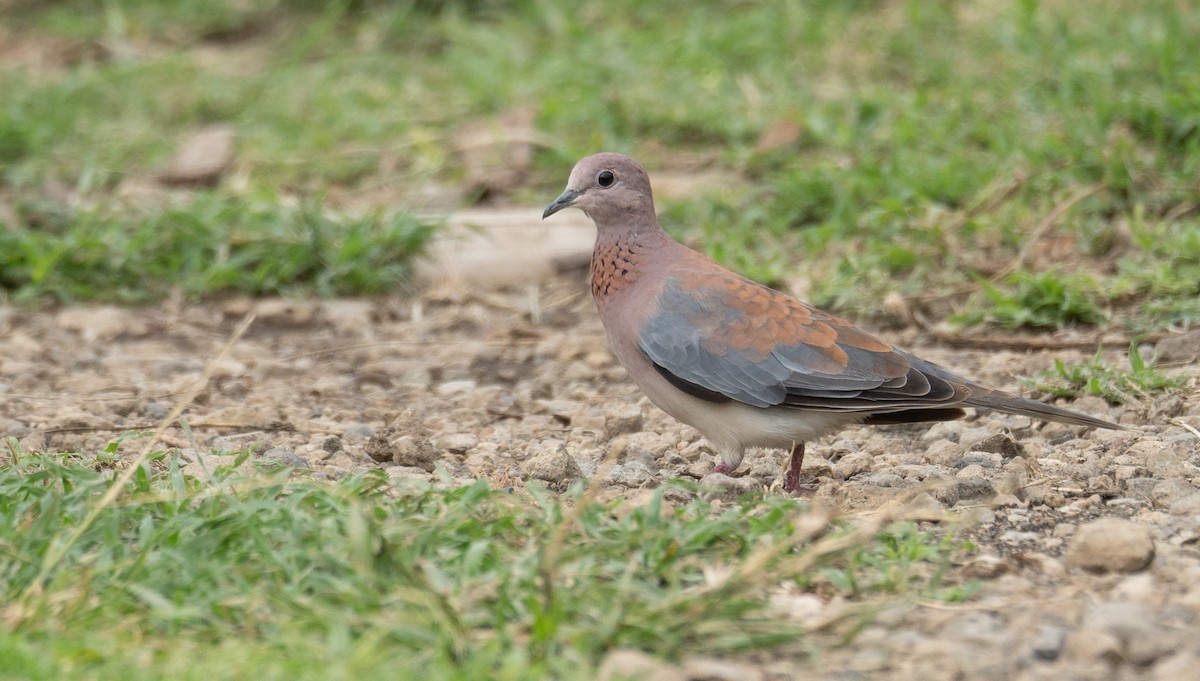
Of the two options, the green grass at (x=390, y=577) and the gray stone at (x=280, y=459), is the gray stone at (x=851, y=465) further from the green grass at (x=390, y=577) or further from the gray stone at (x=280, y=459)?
the gray stone at (x=280, y=459)

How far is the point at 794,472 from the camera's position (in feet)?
13.2

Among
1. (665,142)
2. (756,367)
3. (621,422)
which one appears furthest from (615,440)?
(665,142)

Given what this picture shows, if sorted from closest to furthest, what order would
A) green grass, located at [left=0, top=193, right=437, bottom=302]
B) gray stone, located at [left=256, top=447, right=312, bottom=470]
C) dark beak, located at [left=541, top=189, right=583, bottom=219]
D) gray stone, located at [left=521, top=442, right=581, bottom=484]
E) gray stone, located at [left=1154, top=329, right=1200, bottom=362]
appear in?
gray stone, located at [left=256, top=447, right=312, bottom=470], gray stone, located at [left=521, top=442, right=581, bottom=484], dark beak, located at [left=541, top=189, right=583, bottom=219], gray stone, located at [left=1154, top=329, right=1200, bottom=362], green grass, located at [left=0, top=193, right=437, bottom=302]

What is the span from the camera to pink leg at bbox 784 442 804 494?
4002 millimetres

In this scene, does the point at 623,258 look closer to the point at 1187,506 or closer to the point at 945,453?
the point at 945,453

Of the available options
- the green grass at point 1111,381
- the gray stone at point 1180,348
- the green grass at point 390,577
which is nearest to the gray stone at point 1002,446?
the green grass at point 1111,381

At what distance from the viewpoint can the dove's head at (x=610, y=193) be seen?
4492 millimetres

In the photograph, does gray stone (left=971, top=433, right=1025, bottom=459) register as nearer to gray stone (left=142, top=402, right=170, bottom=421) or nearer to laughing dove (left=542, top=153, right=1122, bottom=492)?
laughing dove (left=542, top=153, right=1122, bottom=492)

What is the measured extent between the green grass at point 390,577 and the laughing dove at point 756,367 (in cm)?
59

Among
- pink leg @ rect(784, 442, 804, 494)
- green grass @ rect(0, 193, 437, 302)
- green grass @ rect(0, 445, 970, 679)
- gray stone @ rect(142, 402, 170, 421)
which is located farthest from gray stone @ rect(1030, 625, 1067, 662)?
green grass @ rect(0, 193, 437, 302)

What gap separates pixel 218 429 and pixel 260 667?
1971 millimetres

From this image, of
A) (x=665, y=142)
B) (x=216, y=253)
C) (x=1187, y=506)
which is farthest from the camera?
(x=665, y=142)

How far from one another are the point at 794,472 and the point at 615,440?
2.13 ft

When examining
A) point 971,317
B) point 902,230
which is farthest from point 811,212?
point 971,317
